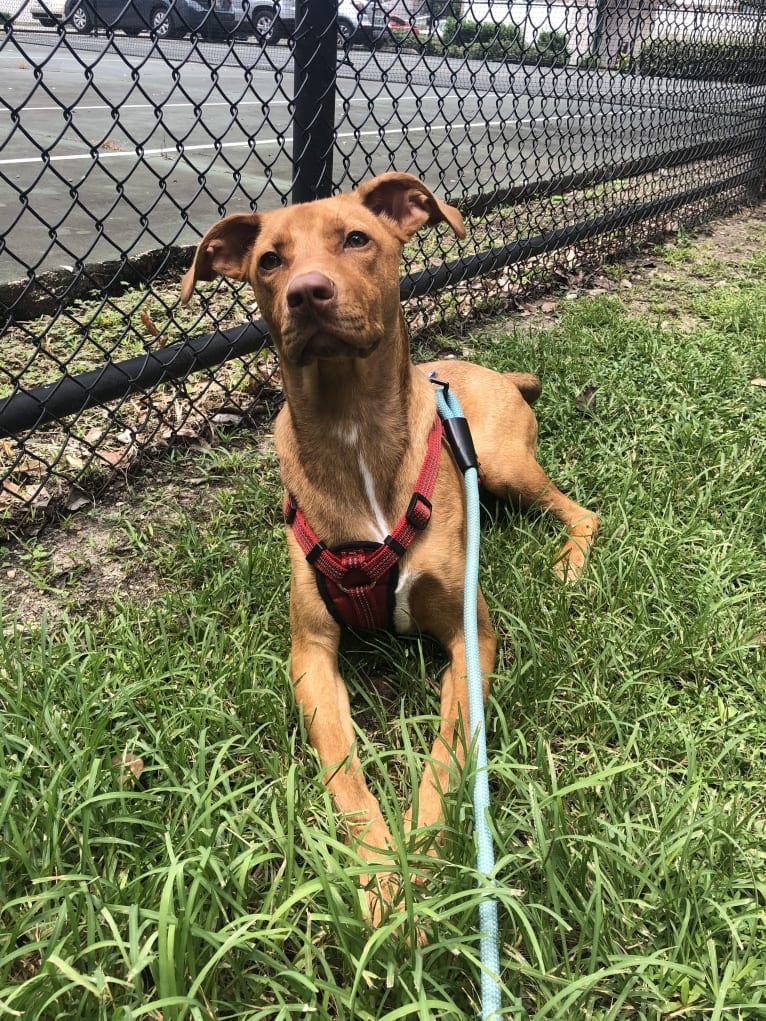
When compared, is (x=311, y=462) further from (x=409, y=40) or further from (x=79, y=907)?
(x=409, y=40)

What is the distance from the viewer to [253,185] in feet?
25.7

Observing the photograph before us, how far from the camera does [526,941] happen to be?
1.51 m

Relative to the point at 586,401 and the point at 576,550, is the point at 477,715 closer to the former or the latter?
the point at 576,550

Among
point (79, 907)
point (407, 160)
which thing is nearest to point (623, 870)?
point (79, 907)

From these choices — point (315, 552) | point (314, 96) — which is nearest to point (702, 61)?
point (314, 96)

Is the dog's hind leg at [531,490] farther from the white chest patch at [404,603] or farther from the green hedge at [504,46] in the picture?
the green hedge at [504,46]

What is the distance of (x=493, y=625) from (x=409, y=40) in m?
4.36

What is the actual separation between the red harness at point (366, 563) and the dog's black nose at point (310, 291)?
596 mm

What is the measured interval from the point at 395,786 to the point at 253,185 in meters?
7.29

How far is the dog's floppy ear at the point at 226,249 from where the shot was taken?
2.38 m

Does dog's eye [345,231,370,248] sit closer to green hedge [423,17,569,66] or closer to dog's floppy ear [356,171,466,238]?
dog's floppy ear [356,171,466,238]

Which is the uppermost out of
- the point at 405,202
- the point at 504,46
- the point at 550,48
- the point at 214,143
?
the point at 550,48

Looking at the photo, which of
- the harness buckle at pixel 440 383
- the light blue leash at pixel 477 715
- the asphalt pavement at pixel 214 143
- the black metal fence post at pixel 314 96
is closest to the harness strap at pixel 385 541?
the light blue leash at pixel 477 715

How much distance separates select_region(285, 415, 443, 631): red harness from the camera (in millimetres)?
2123
